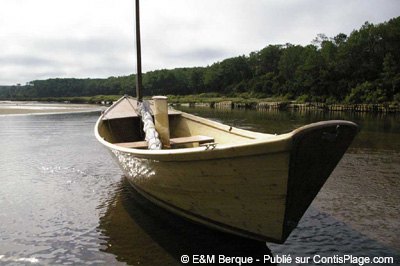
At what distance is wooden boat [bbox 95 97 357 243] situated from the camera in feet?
10.3

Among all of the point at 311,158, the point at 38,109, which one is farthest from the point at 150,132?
the point at 38,109

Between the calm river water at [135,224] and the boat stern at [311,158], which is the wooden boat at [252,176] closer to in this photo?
the boat stern at [311,158]

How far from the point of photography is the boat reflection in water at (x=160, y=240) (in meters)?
4.16

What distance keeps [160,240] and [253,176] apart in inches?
83.8

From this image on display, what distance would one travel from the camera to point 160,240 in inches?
181

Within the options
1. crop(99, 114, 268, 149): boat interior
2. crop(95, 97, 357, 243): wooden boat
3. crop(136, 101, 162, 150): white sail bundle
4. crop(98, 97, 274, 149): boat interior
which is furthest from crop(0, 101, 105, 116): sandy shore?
crop(95, 97, 357, 243): wooden boat

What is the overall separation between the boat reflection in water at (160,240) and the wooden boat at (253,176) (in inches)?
15.1

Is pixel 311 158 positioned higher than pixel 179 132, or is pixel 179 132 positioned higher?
pixel 311 158

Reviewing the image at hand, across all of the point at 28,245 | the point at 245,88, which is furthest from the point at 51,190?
the point at 245,88

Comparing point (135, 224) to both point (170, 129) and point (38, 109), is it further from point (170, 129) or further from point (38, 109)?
point (38, 109)

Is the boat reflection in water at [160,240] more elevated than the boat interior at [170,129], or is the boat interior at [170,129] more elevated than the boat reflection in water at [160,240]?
the boat interior at [170,129]

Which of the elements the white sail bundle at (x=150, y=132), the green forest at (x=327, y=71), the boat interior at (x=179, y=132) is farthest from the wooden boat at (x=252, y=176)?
the green forest at (x=327, y=71)
